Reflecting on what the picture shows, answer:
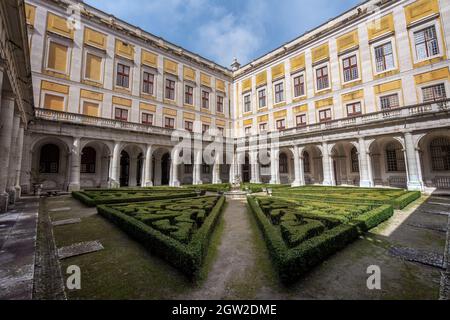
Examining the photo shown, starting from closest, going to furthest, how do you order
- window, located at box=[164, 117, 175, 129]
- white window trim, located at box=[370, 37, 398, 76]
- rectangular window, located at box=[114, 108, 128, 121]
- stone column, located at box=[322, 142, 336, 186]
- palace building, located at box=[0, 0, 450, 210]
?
palace building, located at box=[0, 0, 450, 210] < white window trim, located at box=[370, 37, 398, 76] < stone column, located at box=[322, 142, 336, 186] < rectangular window, located at box=[114, 108, 128, 121] < window, located at box=[164, 117, 175, 129]

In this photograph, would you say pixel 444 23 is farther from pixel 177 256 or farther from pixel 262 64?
pixel 177 256

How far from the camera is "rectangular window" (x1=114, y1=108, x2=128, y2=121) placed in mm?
23250

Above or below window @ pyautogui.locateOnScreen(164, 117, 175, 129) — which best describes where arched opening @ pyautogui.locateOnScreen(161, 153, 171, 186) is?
below

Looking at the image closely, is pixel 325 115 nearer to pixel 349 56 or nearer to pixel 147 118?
pixel 349 56

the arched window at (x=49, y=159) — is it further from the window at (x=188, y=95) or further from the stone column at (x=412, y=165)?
the stone column at (x=412, y=165)

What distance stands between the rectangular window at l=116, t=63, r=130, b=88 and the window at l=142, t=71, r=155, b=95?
1.84 metres

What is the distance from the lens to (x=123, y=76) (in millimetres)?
24250

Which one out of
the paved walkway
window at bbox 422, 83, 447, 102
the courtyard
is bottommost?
the courtyard

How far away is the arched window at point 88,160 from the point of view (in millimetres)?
21328

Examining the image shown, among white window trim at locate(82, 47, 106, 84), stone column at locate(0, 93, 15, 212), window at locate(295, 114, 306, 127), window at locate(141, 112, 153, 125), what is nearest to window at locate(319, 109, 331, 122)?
window at locate(295, 114, 306, 127)

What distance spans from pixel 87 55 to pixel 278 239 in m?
26.3

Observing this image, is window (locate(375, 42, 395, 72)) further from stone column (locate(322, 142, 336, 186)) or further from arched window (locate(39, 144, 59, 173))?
arched window (locate(39, 144, 59, 173))

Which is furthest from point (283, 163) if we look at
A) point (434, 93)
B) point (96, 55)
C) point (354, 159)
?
point (96, 55)
